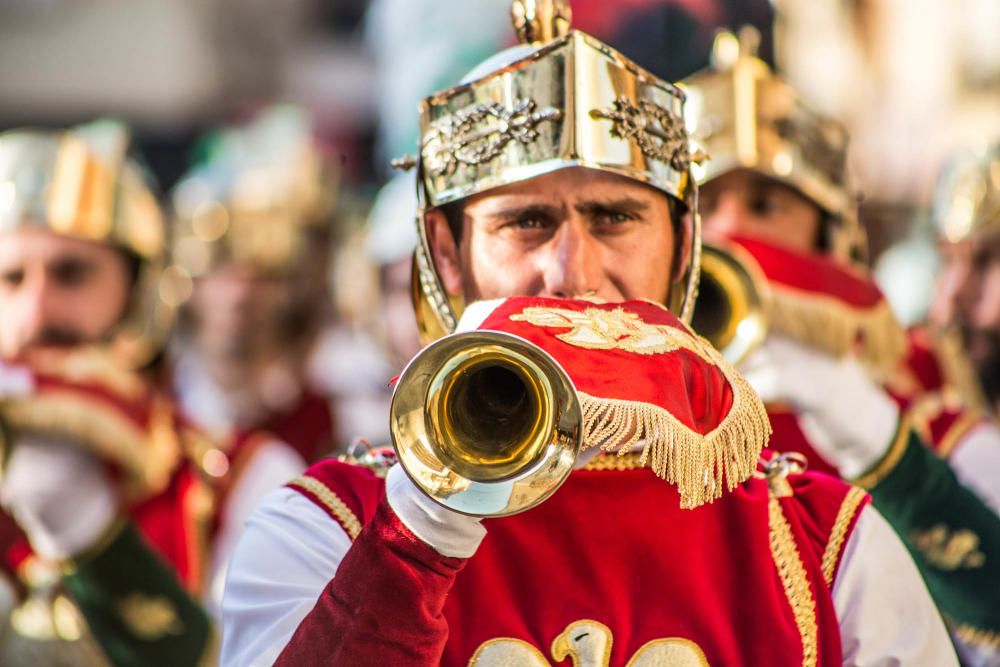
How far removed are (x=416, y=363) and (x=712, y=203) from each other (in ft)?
6.89

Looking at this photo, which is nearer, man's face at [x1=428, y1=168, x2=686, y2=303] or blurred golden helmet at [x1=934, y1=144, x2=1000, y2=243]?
man's face at [x1=428, y1=168, x2=686, y2=303]

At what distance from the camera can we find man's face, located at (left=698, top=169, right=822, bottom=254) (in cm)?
407

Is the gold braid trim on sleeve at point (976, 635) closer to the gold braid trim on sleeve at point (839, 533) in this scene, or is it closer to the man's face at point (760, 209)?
the gold braid trim on sleeve at point (839, 533)

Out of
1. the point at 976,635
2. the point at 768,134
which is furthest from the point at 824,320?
the point at 976,635

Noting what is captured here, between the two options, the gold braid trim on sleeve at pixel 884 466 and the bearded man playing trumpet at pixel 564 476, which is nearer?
the bearded man playing trumpet at pixel 564 476

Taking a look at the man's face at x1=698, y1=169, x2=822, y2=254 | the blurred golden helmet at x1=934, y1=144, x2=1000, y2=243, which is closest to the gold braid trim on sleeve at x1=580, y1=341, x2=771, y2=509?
the man's face at x1=698, y1=169, x2=822, y2=254

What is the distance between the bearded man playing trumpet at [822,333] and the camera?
3449 mm

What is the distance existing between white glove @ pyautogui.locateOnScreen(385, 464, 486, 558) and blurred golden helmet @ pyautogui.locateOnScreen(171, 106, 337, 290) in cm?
526

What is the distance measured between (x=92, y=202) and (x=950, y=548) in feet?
10.2

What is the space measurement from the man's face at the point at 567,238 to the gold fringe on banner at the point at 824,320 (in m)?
1.02

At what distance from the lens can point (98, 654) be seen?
4.33 meters

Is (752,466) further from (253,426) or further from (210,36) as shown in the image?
(210,36)

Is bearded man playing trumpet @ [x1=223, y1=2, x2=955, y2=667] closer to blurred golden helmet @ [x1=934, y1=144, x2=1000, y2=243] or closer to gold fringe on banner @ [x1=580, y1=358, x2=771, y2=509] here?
gold fringe on banner @ [x1=580, y1=358, x2=771, y2=509]

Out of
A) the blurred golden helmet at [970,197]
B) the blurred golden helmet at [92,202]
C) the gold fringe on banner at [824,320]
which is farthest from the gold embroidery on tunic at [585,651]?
the blurred golden helmet at [970,197]
